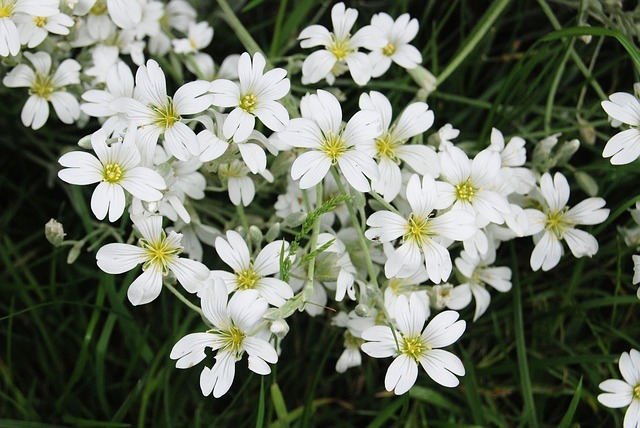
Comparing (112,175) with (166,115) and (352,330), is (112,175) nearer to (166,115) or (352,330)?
(166,115)

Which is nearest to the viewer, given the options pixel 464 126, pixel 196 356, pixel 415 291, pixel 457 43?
pixel 196 356

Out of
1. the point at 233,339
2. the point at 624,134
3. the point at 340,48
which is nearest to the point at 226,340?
the point at 233,339

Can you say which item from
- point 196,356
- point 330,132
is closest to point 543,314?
point 330,132

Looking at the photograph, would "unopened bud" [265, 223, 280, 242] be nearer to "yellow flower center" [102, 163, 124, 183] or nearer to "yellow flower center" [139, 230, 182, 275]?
"yellow flower center" [139, 230, 182, 275]

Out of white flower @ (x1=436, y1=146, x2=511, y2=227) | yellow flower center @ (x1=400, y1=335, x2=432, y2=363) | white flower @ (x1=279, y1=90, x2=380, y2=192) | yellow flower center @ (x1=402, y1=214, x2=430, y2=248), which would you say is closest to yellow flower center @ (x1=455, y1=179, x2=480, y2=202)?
white flower @ (x1=436, y1=146, x2=511, y2=227)

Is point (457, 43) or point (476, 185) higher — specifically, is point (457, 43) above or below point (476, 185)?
above

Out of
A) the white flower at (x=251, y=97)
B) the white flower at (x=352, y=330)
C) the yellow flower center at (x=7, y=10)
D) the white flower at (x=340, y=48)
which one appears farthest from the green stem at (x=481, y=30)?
the yellow flower center at (x=7, y=10)

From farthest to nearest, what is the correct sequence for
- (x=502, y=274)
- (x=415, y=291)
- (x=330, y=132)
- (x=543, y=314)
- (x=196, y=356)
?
(x=543, y=314), (x=502, y=274), (x=415, y=291), (x=330, y=132), (x=196, y=356)

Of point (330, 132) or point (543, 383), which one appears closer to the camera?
point (330, 132)

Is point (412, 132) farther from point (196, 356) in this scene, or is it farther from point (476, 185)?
point (196, 356)
